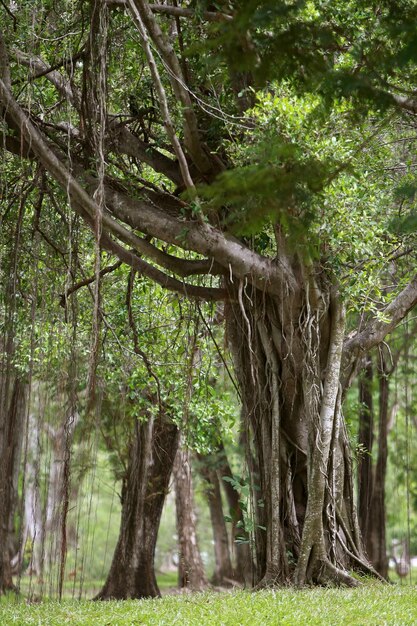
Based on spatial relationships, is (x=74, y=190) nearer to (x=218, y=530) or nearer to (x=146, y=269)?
(x=146, y=269)

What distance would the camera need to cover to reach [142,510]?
13.4 m

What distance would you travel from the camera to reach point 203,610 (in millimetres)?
6266

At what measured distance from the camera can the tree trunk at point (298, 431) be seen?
24.9 feet

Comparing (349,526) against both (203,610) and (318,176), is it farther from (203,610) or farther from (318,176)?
(318,176)

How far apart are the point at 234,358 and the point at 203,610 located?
2.62 meters

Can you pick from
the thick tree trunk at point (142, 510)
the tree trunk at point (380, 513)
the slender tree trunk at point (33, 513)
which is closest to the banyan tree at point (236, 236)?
the slender tree trunk at point (33, 513)

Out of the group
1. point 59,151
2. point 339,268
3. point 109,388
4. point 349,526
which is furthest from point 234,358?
point 109,388

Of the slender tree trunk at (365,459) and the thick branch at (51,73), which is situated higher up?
the thick branch at (51,73)

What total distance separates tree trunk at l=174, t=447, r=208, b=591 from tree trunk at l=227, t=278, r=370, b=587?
7821 mm

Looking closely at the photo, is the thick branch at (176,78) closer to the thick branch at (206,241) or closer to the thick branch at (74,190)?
the thick branch at (206,241)

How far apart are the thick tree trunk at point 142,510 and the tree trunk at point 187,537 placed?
2263 millimetres

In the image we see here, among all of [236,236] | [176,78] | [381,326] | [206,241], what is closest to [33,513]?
[206,241]

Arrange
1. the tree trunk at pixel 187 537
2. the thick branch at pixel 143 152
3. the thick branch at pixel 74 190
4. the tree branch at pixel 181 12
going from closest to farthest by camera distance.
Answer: the tree branch at pixel 181 12
the thick branch at pixel 74 190
the thick branch at pixel 143 152
the tree trunk at pixel 187 537

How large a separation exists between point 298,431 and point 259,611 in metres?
2.38
